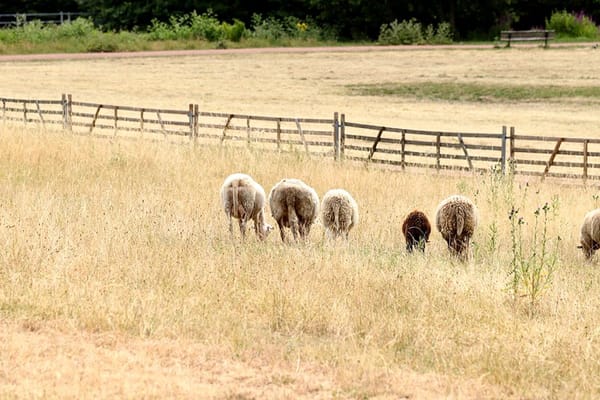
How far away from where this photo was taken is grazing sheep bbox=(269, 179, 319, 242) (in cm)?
1284

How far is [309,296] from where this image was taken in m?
8.87

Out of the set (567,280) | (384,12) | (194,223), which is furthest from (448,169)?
(384,12)

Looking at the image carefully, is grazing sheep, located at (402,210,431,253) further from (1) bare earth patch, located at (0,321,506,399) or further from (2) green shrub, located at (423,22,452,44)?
(2) green shrub, located at (423,22,452,44)

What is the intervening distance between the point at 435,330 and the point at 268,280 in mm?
1722

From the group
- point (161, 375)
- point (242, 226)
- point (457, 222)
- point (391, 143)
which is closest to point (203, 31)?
point (391, 143)

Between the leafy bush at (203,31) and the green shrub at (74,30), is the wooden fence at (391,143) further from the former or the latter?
the leafy bush at (203,31)

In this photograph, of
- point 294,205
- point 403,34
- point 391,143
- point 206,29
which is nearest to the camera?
point 294,205

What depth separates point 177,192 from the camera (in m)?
16.5

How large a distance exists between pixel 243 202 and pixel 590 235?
425cm

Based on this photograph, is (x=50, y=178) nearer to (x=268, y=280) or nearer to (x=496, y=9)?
(x=268, y=280)

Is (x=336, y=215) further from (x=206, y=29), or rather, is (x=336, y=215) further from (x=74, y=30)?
(x=206, y=29)

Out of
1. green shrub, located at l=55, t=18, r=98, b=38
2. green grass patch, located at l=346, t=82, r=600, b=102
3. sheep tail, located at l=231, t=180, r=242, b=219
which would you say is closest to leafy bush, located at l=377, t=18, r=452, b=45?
green shrub, located at l=55, t=18, r=98, b=38

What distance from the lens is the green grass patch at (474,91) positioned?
41.9 meters

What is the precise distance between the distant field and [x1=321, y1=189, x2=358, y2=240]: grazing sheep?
59.0 feet
